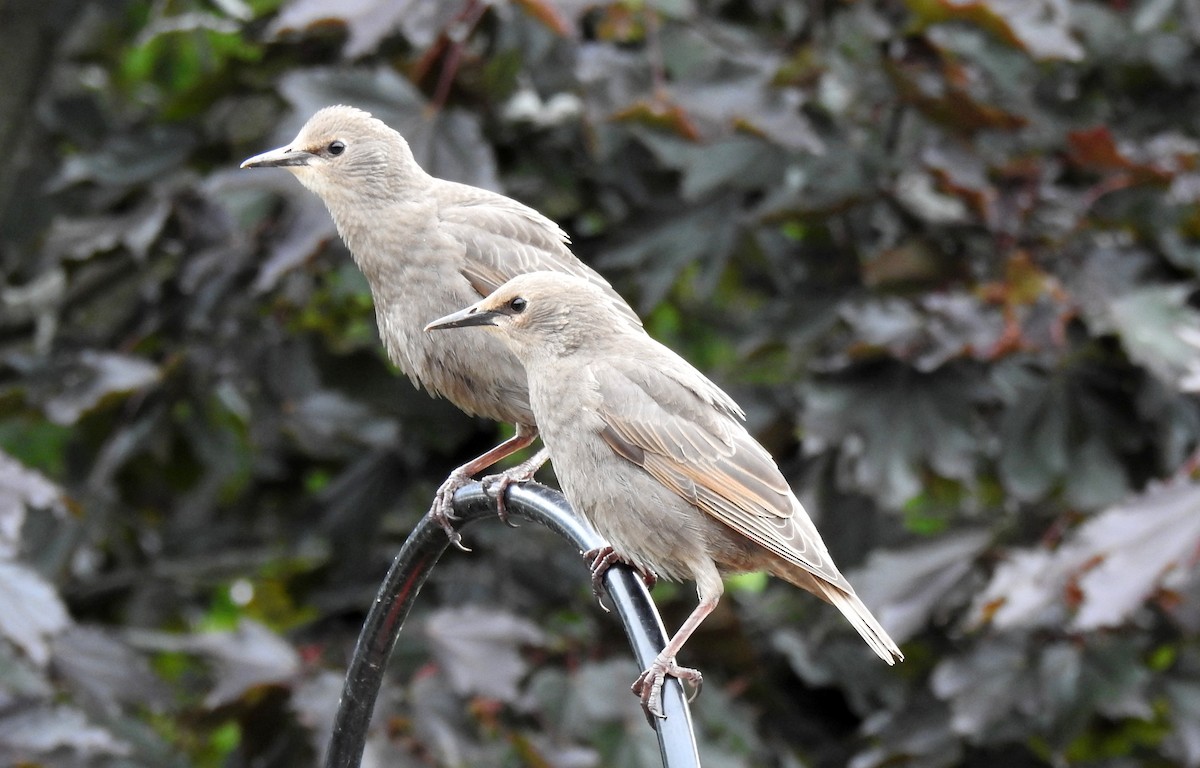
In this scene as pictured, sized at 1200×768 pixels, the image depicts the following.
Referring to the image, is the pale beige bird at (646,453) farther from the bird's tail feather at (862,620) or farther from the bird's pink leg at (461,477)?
the bird's pink leg at (461,477)

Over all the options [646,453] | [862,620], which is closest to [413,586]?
[646,453]

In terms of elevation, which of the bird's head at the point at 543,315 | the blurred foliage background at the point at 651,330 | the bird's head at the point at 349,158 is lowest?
the blurred foliage background at the point at 651,330

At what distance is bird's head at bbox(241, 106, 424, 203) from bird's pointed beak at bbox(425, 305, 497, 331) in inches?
16.7

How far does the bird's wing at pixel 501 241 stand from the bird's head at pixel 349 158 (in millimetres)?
116

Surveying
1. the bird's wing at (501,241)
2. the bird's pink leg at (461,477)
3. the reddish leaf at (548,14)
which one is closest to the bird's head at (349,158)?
the bird's wing at (501,241)

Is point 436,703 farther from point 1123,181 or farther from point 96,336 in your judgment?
point 1123,181

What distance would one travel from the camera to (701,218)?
153 inches

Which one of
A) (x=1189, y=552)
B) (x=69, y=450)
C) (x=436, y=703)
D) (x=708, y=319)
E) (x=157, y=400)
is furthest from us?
(x=708, y=319)

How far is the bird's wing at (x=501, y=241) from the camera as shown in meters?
2.62

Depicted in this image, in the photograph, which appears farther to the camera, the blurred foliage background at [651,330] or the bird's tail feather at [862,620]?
the blurred foliage background at [651,330]

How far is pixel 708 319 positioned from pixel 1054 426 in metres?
1.32

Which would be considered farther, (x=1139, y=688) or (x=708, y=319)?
(x=708, y=319)

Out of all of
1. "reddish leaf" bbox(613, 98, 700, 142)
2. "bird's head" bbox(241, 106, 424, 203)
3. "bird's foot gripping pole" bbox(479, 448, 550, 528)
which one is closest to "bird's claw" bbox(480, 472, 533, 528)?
"bird's foot gripping pole" bbox(479, 448, 550, 528)

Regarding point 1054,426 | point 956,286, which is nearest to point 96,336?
point 956,286
